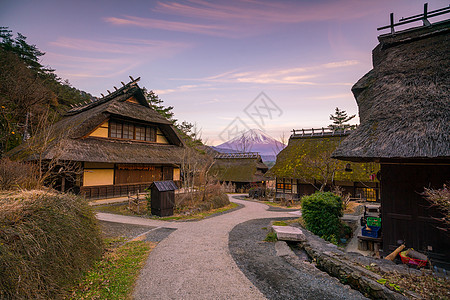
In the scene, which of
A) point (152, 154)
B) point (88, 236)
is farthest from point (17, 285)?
point (152, 154)

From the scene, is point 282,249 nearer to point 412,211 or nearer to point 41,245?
point 412,211

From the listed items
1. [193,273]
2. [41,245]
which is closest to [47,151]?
[41,245]

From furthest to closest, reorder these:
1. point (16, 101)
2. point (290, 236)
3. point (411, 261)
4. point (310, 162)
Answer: point (310, 162) → point (16, 101) → point (290, 236) → point (411, 261)

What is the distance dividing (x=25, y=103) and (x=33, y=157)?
6321mm

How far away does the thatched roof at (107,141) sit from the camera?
44.5 ft

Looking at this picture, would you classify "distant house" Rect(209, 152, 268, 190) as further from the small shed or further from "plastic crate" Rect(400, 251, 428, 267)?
"plastic crate" Rect(400, 251, 428, 267)

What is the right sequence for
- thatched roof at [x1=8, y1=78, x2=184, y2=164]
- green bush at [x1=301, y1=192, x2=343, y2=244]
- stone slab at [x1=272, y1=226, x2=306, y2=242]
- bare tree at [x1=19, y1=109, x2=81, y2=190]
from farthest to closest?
thatched roof at [x1=8, y1=78, x2=184, y2=164] < bare tree at [x1=19, y1=109, x2=81, y2=190] < green bush at [x1=301, y1=192, x2=343, y2=244] < stone slab at [x1=272, y1=226, x2=306, y2=242]

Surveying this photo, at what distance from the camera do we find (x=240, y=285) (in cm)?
471

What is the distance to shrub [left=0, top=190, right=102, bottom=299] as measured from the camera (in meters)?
3.04

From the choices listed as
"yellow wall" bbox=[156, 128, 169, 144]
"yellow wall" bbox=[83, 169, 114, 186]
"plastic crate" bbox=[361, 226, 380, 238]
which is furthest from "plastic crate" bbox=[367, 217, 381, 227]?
"yellow wall" bbox=[156, 128, 169, 144]

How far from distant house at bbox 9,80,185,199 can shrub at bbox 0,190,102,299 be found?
31.1ft

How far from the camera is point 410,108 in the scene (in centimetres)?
717

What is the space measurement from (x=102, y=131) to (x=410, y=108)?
19.0 m

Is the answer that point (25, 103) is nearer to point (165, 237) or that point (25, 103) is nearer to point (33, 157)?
point (33, 157)
